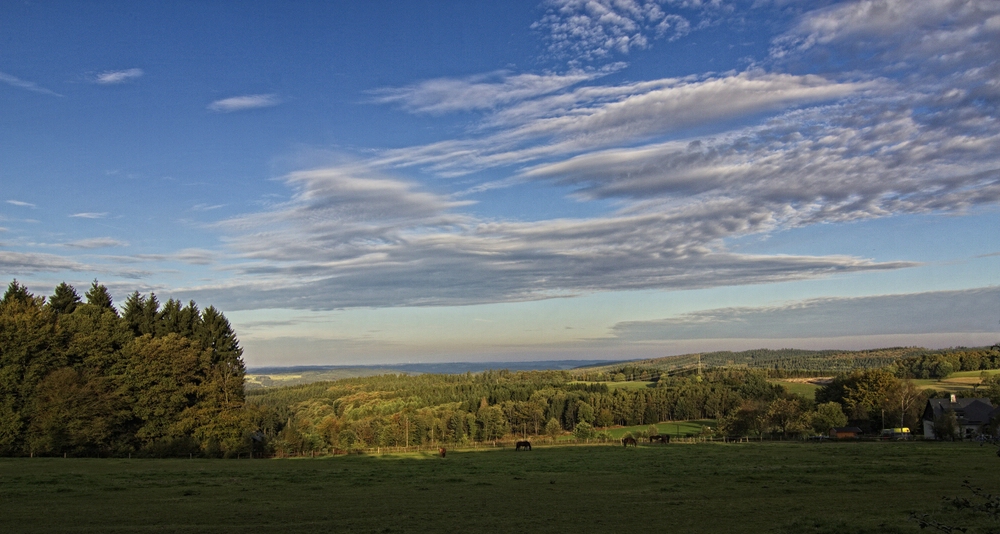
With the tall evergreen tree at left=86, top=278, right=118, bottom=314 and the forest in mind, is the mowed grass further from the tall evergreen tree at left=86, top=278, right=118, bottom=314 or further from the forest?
the tall evergreen tree at left=86, top=278, right=118, bottom=314

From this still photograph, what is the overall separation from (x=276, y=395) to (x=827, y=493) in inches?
5966

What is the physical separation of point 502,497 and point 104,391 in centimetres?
4580

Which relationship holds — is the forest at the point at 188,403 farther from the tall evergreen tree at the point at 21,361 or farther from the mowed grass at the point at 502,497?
the mowed grass at the point at 502,497

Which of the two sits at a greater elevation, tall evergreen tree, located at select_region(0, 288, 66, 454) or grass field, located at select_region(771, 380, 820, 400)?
tall evergreen tree, located at select_region(0, 288, 66, 454)

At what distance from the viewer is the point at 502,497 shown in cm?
2119

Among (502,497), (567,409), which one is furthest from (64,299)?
(567,409)

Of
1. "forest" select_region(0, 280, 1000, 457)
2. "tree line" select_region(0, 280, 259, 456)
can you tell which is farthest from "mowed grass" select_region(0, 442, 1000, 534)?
"tree line" select_region(0, 280, 259, 456)

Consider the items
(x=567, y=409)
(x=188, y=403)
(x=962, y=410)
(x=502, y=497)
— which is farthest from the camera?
(x=567, y=409)

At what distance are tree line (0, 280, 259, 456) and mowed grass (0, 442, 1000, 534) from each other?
18.7 m

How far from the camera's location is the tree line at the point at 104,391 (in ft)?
159

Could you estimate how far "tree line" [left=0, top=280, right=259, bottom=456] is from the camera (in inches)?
1908

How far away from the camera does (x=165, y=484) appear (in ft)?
81.7

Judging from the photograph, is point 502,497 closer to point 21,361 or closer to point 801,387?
point 21,361

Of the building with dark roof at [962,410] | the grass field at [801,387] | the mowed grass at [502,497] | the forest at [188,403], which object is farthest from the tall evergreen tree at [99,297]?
the grass field at [801,387]
